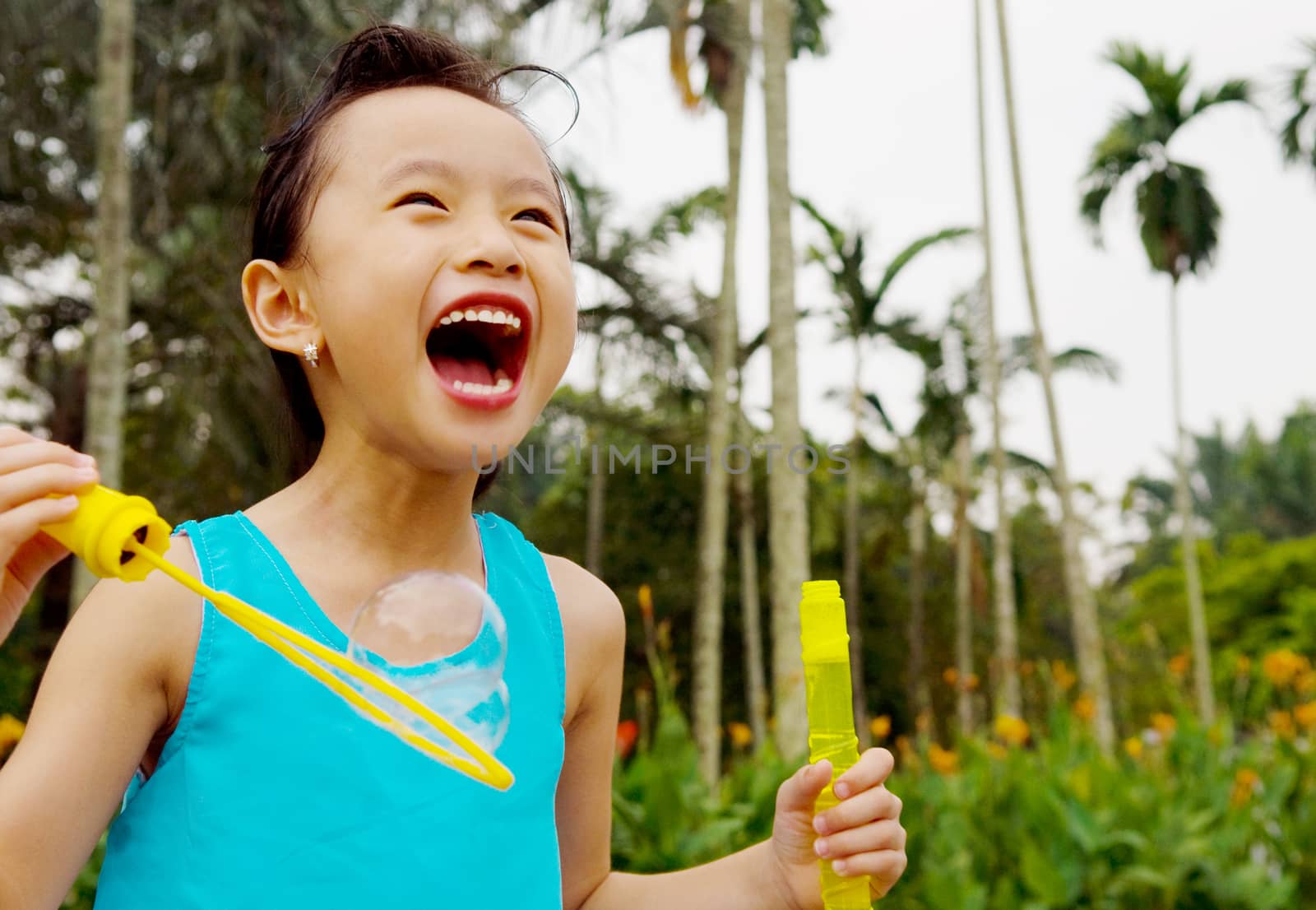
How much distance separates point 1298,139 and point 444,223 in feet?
66.9

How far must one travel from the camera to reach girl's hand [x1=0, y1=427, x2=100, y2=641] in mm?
848

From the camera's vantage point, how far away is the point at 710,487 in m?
11.5

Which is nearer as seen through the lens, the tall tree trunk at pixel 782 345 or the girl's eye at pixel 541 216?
the girl's eye at pixel 541 216

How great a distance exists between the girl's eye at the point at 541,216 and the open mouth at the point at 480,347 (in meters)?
0.13

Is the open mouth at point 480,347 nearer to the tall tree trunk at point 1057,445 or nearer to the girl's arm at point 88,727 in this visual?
the girl's arm at point 88,727

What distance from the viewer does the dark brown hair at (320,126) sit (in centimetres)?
115

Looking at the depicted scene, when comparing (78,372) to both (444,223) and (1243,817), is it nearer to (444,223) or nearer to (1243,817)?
(1243,817)

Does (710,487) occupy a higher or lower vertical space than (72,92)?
lower

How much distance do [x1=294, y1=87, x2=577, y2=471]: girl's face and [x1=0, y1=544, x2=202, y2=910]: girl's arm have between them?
23cm

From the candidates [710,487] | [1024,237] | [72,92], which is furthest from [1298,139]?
[72,92]

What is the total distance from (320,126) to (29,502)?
48 cm

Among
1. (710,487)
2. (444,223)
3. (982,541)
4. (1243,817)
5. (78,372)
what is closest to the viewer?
(444,223)

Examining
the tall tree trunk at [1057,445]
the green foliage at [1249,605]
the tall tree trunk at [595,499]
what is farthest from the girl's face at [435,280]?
the green foliage at [1249,605]

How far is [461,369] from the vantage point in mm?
1039
